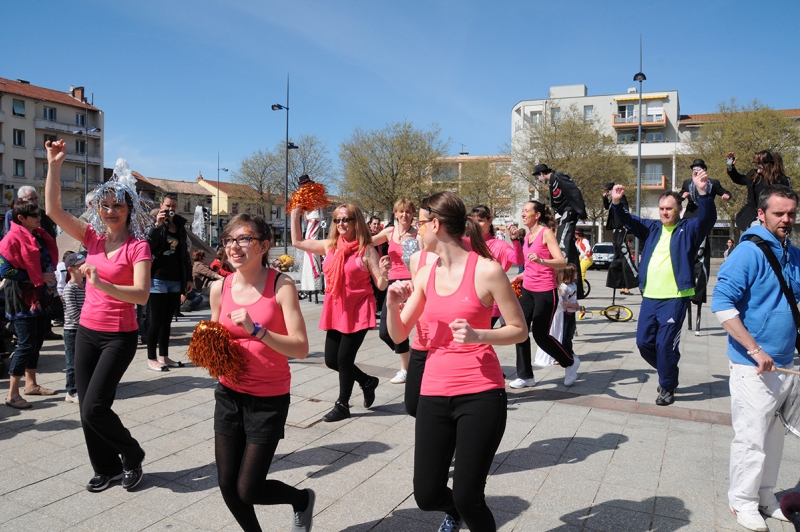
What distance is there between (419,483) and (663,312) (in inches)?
148

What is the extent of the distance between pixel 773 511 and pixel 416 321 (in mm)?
2421

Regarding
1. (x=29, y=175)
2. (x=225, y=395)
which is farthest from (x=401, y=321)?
(x=29, y=175)

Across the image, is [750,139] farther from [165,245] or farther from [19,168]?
[19,168]

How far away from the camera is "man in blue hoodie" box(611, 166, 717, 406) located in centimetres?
535

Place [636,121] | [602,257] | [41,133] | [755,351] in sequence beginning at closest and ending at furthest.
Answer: [755,351] → [602,257] → [636,121] → [41,133]

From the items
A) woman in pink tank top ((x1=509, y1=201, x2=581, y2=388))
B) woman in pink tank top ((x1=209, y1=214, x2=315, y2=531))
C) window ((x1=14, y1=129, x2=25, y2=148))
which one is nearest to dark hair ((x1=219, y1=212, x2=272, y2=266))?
woman in pink tank top ((x1=209, y1=214, x2=315, y2=531))

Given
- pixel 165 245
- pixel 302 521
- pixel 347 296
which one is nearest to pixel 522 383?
pixel 347 296

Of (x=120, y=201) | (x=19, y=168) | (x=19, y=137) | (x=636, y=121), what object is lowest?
(x=120, y=201)

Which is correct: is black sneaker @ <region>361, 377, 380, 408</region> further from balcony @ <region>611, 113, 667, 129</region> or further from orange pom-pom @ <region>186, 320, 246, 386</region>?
balcony @ <region>611, 113, 667, 129</region>

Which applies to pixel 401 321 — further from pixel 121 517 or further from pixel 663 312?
pixel 663 312

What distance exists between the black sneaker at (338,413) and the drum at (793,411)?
10.8 ft

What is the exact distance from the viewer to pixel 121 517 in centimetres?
329

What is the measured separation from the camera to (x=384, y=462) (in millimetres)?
4133

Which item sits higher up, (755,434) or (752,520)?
(755,434)
